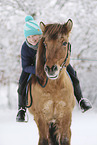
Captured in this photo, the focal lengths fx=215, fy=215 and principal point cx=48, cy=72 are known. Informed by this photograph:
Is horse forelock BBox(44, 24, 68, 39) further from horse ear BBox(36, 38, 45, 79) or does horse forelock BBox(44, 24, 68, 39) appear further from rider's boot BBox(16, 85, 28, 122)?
rider's boot BBox(16, 85, 28, 122)

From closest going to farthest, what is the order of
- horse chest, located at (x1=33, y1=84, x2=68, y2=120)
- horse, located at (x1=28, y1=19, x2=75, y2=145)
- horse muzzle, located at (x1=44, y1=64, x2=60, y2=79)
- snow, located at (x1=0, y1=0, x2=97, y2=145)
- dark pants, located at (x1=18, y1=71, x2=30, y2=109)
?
horse muzzle, located at (x1=44, y1=64, x2=60, y2=79) → horse, located at (x1=28, y1=19, x2=75, y2=145) → horse chest, located at (x1=33, y1=84, x2=68, y2=120) → dark pants, located at (x1=18, y1=71, x2=30, y2=109) → snow, located at (x1=0, y1=0, x2=97, y2=145)

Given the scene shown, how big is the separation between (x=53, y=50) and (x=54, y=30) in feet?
0.79

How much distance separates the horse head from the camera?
2.27m

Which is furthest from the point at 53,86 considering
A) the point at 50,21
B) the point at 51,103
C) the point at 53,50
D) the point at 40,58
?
the point at 50,21

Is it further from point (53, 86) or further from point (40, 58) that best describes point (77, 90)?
point (40, 58)

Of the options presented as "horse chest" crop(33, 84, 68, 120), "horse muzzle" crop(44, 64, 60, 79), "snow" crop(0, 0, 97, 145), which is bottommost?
"horse chest" crop(33, 84, 68, 120)

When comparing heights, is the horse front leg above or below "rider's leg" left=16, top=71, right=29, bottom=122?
below

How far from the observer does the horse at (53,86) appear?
234 centimetres

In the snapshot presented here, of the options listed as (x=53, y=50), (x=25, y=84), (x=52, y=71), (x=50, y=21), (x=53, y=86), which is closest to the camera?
(x=52, y=71)

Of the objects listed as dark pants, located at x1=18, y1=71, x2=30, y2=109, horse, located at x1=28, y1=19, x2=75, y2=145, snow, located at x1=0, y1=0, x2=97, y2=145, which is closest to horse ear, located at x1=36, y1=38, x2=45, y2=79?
horse, located at x1=28, y1=19, x2=75, y2=145

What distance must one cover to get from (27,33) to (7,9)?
800 cm

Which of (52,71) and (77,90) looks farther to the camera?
(77,90)

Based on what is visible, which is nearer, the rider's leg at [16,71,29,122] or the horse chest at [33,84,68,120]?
the horse chest at [33,84,68,120]

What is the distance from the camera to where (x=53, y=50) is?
2326 mm
